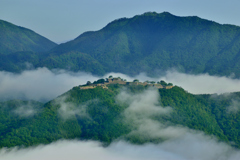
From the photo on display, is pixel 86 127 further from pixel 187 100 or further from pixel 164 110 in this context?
pixel 187 100

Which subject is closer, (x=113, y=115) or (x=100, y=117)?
(x=113, y=115)

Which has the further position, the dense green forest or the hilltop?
the hilltop

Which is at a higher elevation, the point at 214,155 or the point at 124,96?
the point at 124,96

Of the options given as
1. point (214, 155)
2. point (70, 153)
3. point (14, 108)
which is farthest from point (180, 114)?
point (14, 108)

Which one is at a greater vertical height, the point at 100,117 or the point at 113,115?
the point at 113,115

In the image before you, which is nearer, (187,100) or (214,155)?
(214,155)

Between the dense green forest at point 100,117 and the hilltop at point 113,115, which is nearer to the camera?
the dense green forest at point 100,117

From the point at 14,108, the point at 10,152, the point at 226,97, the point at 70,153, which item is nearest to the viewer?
the point at 10,152

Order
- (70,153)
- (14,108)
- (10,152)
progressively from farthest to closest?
(14,108), (70,153), (10,152)
